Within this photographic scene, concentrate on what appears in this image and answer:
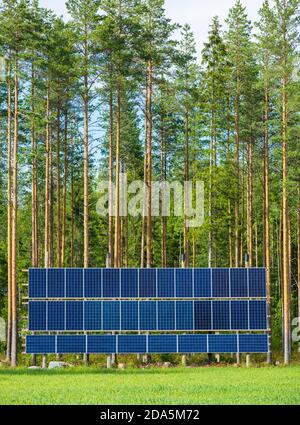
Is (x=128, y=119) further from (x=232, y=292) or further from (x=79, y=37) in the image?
(x=232, y=292)

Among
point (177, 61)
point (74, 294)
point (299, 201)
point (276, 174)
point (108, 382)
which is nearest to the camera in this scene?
point (108, 382)

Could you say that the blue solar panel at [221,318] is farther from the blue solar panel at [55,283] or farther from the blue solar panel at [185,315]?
the blue solar panel at [55,283]

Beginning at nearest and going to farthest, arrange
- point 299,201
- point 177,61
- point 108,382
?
point 108,382, point 177,61, point 299,201

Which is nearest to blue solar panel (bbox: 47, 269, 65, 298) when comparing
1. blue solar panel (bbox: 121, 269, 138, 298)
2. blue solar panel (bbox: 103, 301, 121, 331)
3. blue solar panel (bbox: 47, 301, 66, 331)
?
blue solar panel (bbox: 47, 301, 66, 331)

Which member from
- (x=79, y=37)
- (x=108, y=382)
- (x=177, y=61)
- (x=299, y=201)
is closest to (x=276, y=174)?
(x=299, y=201)

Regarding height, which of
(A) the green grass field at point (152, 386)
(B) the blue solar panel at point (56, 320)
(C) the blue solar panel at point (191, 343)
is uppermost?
(B) the blue solar panel at point (56, 320)

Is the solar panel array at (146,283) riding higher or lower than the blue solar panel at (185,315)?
higher

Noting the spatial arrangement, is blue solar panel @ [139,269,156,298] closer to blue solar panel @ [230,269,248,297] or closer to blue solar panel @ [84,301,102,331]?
blue solar panel @ [84,301,102,331]

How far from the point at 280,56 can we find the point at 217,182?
8846mm

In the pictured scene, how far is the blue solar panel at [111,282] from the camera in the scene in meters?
36.6

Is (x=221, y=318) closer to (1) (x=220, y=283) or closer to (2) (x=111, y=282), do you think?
(1) (x=220, y=283)

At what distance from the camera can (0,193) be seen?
60875 mm

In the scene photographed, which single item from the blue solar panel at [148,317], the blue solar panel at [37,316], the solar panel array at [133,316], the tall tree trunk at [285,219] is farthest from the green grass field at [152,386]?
the tall tree trunk at [285,219]

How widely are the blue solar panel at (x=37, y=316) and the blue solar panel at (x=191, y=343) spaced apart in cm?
548
